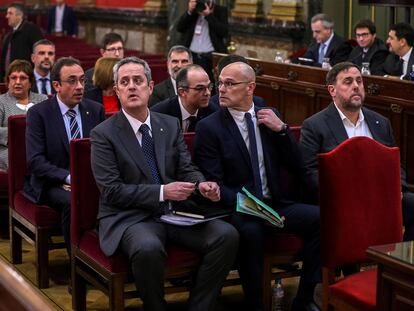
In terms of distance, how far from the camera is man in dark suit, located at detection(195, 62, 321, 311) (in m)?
3.92


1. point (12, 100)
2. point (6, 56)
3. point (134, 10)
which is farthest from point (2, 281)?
point (134, 10)

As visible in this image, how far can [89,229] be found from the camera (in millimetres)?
4035

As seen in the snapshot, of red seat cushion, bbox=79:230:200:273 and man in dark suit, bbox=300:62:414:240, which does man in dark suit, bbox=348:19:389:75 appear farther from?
red seat cushion, bbox=79:230:200:273

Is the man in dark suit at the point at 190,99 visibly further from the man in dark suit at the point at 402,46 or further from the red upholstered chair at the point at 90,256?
the man in dark suit at the point at 402,46

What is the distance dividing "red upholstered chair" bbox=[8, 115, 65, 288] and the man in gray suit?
0.82 metres

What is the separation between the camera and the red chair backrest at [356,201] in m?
3.51

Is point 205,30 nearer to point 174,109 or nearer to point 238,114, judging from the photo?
point 174,109

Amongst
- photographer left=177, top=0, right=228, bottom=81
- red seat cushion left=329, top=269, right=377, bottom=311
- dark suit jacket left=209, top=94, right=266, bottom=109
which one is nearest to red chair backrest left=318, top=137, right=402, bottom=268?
red seat cushion left=329, top=269, right=377, bottom=311

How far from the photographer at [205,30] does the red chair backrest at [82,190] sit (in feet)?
19.0

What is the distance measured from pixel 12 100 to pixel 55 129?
0.99m

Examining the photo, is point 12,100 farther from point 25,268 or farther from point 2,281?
point 2,281

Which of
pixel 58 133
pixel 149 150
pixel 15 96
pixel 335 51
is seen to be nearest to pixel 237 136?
pixel 149 150

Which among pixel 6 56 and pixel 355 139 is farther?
pixel 6 56

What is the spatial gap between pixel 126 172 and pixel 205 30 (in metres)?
6.36
